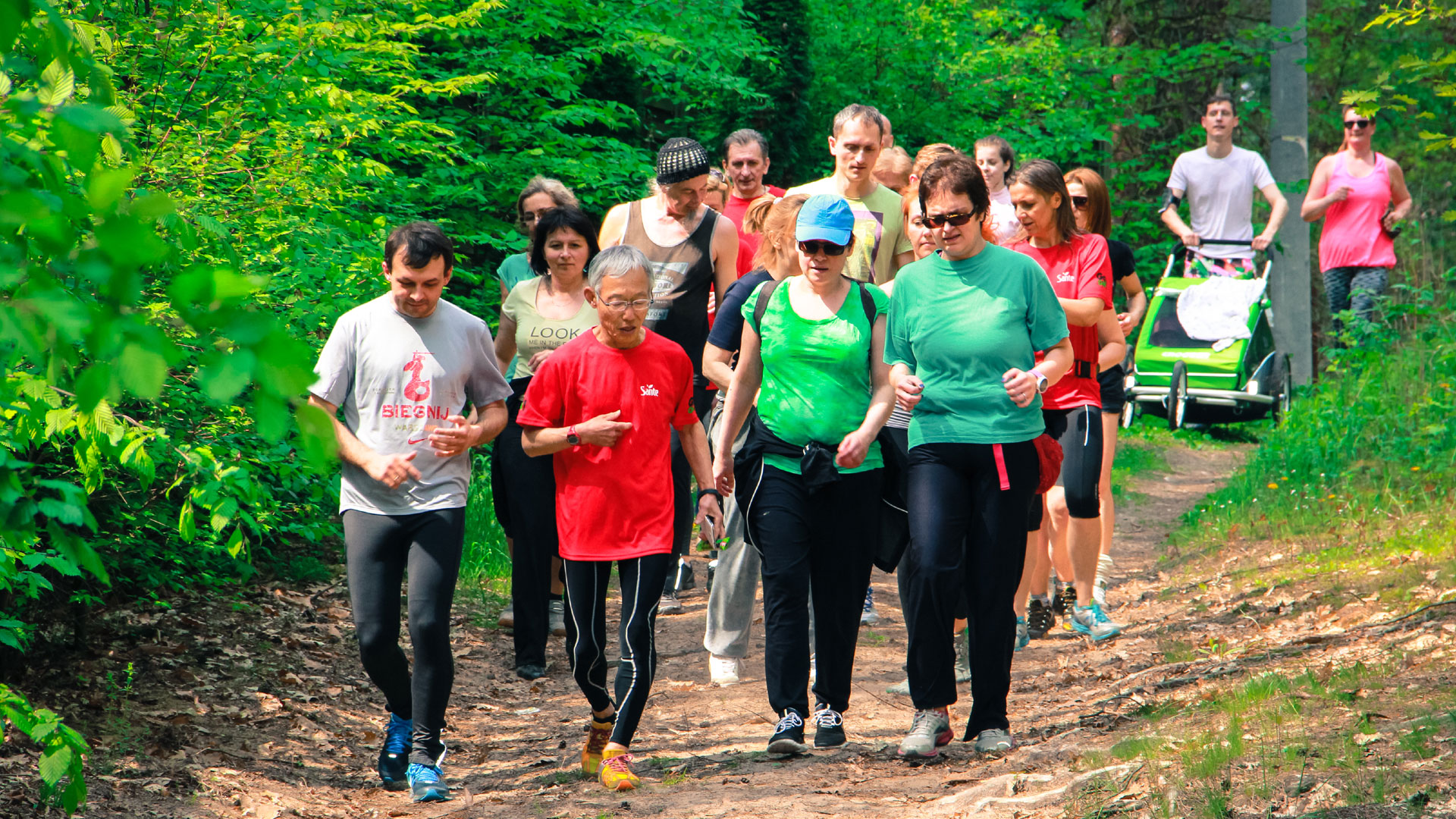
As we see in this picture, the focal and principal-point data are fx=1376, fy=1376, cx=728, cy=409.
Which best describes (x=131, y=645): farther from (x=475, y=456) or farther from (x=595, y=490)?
(x=475, y=456)

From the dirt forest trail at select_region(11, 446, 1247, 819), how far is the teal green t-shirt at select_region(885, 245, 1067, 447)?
3.88 ft

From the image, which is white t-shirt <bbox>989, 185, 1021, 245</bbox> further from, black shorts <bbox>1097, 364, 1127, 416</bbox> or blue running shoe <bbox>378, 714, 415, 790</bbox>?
blue running shoe <bbox>378, 714, 415, 790</bbox>

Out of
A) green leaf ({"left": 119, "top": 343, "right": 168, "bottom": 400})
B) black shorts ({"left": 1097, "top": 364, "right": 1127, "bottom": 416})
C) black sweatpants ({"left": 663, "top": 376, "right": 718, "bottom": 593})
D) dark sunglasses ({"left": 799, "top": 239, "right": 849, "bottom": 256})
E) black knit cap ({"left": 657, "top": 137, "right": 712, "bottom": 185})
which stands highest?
black knit cap ({"left": 657, "top": 137, "right": 712, "bottom": 185})

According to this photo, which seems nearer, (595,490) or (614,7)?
(595,490)

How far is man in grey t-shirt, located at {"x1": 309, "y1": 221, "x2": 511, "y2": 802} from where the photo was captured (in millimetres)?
4914

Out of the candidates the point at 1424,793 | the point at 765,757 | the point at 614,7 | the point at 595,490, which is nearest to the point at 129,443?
the point at 595,490

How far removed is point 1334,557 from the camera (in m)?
7.55

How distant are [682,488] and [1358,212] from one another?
8120 mm

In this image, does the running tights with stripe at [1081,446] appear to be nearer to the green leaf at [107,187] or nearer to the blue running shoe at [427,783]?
the blue running shoe at [427,783]

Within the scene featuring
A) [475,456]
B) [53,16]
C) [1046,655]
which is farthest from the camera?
[475,456]

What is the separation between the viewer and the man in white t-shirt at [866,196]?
21.2ft

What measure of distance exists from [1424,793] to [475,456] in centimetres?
762

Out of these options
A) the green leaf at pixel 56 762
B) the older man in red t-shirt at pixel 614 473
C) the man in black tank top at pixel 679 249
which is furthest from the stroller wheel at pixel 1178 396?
the green leaf at pixel 56 762

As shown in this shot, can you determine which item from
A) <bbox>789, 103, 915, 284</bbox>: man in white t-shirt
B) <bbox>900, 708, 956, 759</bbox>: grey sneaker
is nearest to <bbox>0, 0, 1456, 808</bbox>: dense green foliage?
<bbox>789, 103, 915, 284</bbox>: man in white t-shirt
